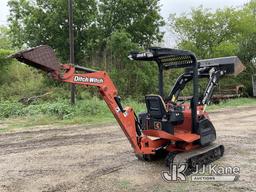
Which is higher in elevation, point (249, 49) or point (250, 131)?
point (249, 49)

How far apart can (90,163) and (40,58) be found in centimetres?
271

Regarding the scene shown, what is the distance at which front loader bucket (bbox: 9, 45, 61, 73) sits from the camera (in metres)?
5.57

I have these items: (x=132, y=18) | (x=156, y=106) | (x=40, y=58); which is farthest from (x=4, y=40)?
(x=40, y=58)

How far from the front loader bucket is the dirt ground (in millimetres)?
1881

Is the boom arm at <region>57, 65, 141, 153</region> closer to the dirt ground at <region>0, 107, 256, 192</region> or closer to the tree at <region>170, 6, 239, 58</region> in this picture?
the dirt ground at <region>0, 107, 256, 192</region>

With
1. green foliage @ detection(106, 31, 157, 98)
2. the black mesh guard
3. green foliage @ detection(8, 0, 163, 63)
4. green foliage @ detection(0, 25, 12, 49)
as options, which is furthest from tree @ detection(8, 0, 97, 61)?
the black mesh guard

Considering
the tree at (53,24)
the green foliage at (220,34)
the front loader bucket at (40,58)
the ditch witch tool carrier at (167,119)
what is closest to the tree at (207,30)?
the green foliage at (220,34)

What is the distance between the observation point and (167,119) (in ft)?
22.7

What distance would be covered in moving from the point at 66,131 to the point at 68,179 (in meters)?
5.69

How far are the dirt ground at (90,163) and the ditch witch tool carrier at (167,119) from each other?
1.28 feet

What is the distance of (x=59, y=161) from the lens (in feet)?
26.0

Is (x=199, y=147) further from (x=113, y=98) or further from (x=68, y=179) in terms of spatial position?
(x=68, y=179)

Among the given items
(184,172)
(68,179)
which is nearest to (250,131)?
(184,172)

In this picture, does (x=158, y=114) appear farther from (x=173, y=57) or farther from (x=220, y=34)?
(x=220, y=34)
